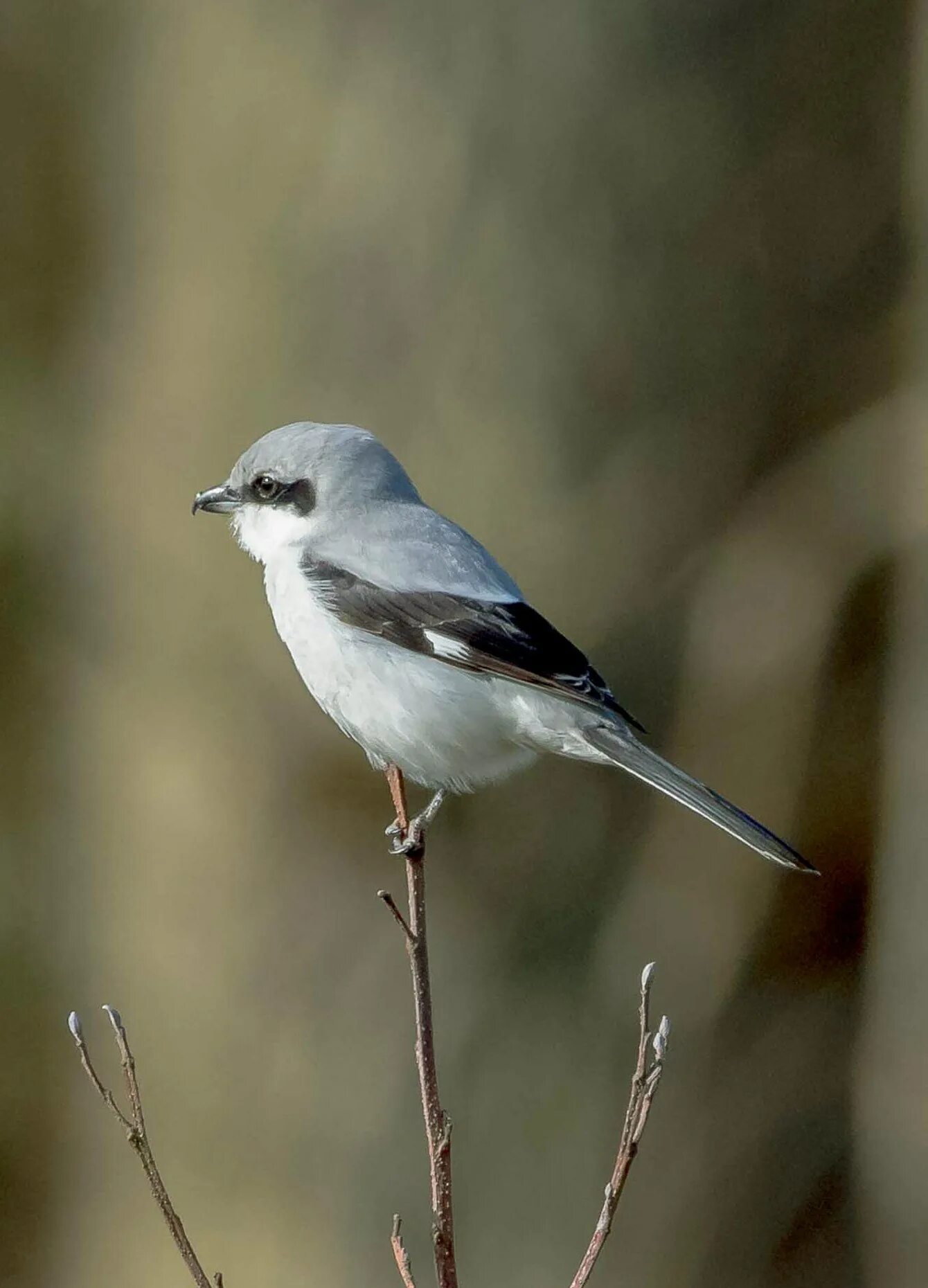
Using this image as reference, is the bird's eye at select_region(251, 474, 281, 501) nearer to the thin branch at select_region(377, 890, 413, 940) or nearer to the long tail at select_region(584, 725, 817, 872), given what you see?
the long tail at select_region(584, 725, 817, 872)

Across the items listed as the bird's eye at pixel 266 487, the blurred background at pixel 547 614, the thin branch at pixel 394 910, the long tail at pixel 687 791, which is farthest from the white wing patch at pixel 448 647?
the blurred background at pixel 547 614

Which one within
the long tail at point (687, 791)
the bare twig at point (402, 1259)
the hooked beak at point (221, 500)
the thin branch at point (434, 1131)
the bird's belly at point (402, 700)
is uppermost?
the hooked beak at point (221, 500)

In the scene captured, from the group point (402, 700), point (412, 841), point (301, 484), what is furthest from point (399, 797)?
point (301, 484)

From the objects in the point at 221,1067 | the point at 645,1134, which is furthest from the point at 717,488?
the point at 221,1067

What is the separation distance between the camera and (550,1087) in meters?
4.38

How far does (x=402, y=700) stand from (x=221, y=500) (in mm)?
642

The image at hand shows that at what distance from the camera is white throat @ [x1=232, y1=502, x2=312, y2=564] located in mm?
2919

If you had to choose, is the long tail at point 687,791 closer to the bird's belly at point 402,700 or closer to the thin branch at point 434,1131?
the bird's belly at point 402,700

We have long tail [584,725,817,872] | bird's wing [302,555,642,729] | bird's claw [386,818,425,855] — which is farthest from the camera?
bird's wing [302,555,642,729]

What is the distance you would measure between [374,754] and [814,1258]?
121 inches

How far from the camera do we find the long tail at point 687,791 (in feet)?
7.70

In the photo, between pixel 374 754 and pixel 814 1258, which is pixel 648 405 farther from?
pixel 814 1258

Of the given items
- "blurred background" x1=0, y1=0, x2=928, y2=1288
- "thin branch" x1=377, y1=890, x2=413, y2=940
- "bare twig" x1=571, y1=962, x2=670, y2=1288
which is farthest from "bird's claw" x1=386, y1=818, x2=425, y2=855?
"blurred background" x1=0, y1=0, x2=928, y2=1288

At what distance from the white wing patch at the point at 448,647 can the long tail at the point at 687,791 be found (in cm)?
26
